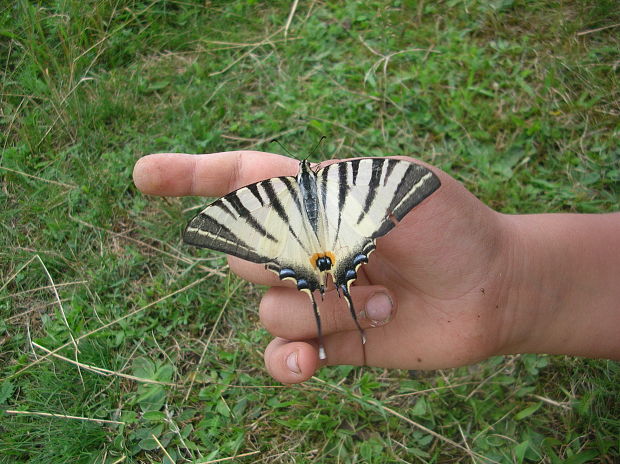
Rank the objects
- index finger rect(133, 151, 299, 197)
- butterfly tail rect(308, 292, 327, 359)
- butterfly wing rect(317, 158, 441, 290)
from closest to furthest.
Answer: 1. butterfly wing rect(317, 158, 441, 290)
2. butterfly tail rect(308, 292, 327, 359)
3. index finger rect(133, 151, 299, 197)

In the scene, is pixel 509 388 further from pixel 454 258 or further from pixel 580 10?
pixel 580 10

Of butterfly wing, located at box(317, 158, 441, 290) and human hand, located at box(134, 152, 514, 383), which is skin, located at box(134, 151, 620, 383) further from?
butterfly wing, located at box(317, 158, 441, 290)

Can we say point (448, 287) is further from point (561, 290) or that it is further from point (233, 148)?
point (233, 148)

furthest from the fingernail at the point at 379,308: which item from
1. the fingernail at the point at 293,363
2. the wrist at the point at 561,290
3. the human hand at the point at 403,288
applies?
the wrist at the point at 561,290

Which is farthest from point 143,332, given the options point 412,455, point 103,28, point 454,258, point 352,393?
point 103,28

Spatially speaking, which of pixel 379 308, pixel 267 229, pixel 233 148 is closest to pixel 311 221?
pixel 267 229

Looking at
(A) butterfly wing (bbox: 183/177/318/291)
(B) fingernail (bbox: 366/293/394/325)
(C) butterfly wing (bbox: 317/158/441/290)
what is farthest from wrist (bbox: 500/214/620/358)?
(A) butterfly wing (bbox: 183/177/318/291)
